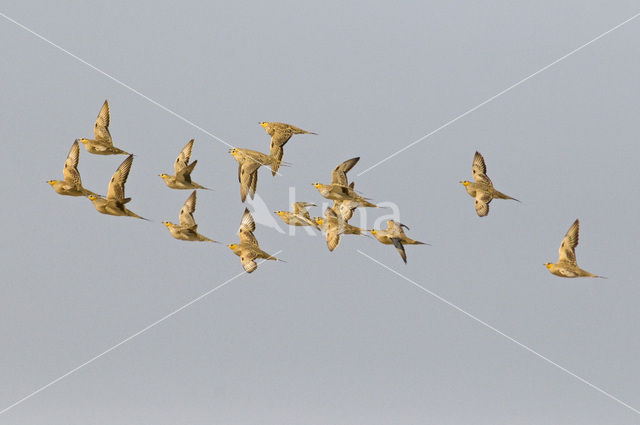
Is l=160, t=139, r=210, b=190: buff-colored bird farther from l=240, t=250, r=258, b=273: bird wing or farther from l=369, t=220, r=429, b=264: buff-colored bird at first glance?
l=369, t=220, r=429, b=264: buff-colored bird

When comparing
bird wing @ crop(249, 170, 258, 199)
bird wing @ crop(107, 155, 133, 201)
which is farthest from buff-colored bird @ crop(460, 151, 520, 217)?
bird wing @ crop(107, 155, 133, 201)

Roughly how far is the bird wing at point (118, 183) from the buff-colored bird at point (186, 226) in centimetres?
414

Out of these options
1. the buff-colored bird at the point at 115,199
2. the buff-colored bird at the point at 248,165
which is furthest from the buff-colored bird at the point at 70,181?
the buff-colored bird at the point at 248,165

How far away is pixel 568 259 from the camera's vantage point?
55.2 meters

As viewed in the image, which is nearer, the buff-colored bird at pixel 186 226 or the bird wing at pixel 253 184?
the buff-colored bird at pixel 186 226

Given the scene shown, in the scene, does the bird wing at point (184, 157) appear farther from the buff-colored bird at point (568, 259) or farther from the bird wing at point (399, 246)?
the buff-colored bird at point (568, 259)

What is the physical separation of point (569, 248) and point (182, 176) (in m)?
18.5

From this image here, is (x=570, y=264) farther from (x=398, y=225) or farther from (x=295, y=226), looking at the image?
(x=295, y=226)

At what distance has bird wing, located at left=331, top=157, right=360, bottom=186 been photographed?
193 ft

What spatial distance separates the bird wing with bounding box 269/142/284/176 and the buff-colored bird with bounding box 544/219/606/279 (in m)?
13.6

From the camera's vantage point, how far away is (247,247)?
5856cm

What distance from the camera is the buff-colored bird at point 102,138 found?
5622 cm

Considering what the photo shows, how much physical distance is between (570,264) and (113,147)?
72.9 ft

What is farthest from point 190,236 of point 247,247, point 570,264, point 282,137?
point 570,264
